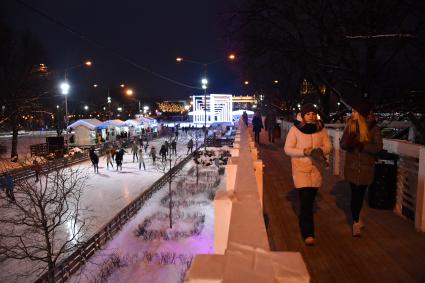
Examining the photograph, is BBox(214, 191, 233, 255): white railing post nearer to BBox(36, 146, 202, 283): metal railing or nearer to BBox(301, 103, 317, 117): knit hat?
BBox(301, 103, 317, 117): knit hat

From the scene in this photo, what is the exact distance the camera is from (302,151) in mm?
4102

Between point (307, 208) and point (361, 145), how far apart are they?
3.26ft

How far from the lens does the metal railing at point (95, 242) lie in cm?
1027

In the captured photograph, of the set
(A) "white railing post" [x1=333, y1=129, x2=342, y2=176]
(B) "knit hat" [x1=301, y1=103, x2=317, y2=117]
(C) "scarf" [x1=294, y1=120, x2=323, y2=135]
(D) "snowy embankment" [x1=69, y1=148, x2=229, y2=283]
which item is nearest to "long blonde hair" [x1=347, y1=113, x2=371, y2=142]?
(C) "scarf" [x1=294, y1=120, x2=323, y2=135]

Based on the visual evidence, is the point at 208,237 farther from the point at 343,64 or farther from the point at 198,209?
the point at 343,64

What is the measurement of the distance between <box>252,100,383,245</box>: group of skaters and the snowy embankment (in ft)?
8.47

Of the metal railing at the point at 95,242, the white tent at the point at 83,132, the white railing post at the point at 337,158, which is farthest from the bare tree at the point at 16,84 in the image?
the white railing post at the point at 337,158

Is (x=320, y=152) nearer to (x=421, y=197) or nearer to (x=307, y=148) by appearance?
(x=307, y=148)

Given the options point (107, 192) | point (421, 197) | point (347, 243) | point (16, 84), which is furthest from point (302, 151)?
point (16, 84)

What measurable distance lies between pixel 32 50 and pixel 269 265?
39.7 m

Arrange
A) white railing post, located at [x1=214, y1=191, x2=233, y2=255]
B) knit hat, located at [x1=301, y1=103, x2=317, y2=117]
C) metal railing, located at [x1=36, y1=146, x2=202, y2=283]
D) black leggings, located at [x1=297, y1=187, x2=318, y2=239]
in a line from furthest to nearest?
1. metal railing, located at [x1=36, y1=146, x2=202, y2=283]
2. black leggings, located at [x1=297, y1=187, x2=318, y2=239]
3. knit hat, located at [x1=301, y1=103, x2=317, y2=117]
4. white railing post, located at [x1=214, y1=191, x2=233, y2=255]

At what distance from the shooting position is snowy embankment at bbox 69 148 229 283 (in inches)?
428

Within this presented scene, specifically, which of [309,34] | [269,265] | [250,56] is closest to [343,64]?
[309,34]

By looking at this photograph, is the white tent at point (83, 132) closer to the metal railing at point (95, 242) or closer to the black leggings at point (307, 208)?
the metal railing at point (95, 242)
